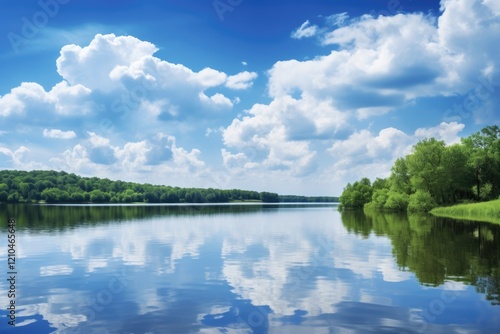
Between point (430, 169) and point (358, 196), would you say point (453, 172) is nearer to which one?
point (430, 169)

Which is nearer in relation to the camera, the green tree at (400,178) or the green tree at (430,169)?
the green tree at (430,169)

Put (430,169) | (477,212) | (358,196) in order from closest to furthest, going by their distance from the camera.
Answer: (477,212) → (430,169) → (358,196)

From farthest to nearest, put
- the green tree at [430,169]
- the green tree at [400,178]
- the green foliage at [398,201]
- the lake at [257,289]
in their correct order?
the green tree at [400,178] < the green foliage at [398,201] < the green tree at [430,169] < the lake at [257,289]

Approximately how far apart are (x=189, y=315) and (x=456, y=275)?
656 inches

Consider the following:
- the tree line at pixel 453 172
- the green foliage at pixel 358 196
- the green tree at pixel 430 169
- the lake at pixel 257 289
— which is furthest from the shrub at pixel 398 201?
the lake at pixel 257 289

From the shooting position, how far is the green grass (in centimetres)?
7901

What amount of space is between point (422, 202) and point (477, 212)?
2453 centimetres

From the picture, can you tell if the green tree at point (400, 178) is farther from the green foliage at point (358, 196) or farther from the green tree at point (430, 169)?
the green foliage at point (358, 196)

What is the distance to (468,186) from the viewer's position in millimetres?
119125

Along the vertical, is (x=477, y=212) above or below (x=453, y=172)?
below

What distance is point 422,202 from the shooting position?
366ft

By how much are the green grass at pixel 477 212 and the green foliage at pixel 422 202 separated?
20.4 ft

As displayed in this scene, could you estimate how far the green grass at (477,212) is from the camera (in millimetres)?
79006

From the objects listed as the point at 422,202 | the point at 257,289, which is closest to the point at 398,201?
the point at 422,202
